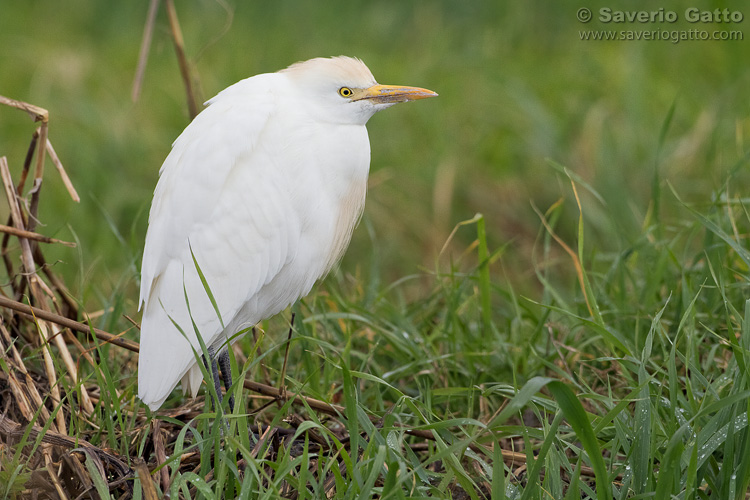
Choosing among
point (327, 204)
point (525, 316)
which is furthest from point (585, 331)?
point (327, 204)

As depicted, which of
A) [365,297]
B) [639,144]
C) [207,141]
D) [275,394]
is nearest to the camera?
[275,394]

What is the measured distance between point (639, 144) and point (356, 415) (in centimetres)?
342

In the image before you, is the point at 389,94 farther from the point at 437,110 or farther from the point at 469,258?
the point at 437,110

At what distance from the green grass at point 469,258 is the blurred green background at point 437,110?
0.02 metres

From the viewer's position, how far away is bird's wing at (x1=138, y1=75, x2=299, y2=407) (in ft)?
7.18

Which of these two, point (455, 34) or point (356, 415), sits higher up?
point (455, 34)

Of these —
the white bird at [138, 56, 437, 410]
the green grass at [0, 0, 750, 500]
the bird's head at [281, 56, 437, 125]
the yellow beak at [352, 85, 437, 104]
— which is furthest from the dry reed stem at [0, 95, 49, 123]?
the yellow beak at [352, 85, 437, 104]

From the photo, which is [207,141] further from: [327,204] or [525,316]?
[525,316]

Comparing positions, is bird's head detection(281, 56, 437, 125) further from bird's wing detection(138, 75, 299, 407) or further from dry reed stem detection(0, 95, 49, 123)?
dry reed stem detection(0, 95, 49, 123)

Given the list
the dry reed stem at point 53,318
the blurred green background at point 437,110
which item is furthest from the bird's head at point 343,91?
the blurred green background at point 437,110

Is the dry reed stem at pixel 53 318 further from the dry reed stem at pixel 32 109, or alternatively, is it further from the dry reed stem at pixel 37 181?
the dry reed stem at pixel 32 109

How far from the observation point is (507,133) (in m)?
5.02

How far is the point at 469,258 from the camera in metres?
4.67

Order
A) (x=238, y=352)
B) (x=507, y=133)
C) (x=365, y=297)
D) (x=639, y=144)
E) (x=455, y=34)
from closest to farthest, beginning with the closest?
(x=238, y=352) < (x=365, y=297) < (x=639, y=144) < (x=507, y=133) < (x=455, y=34)
